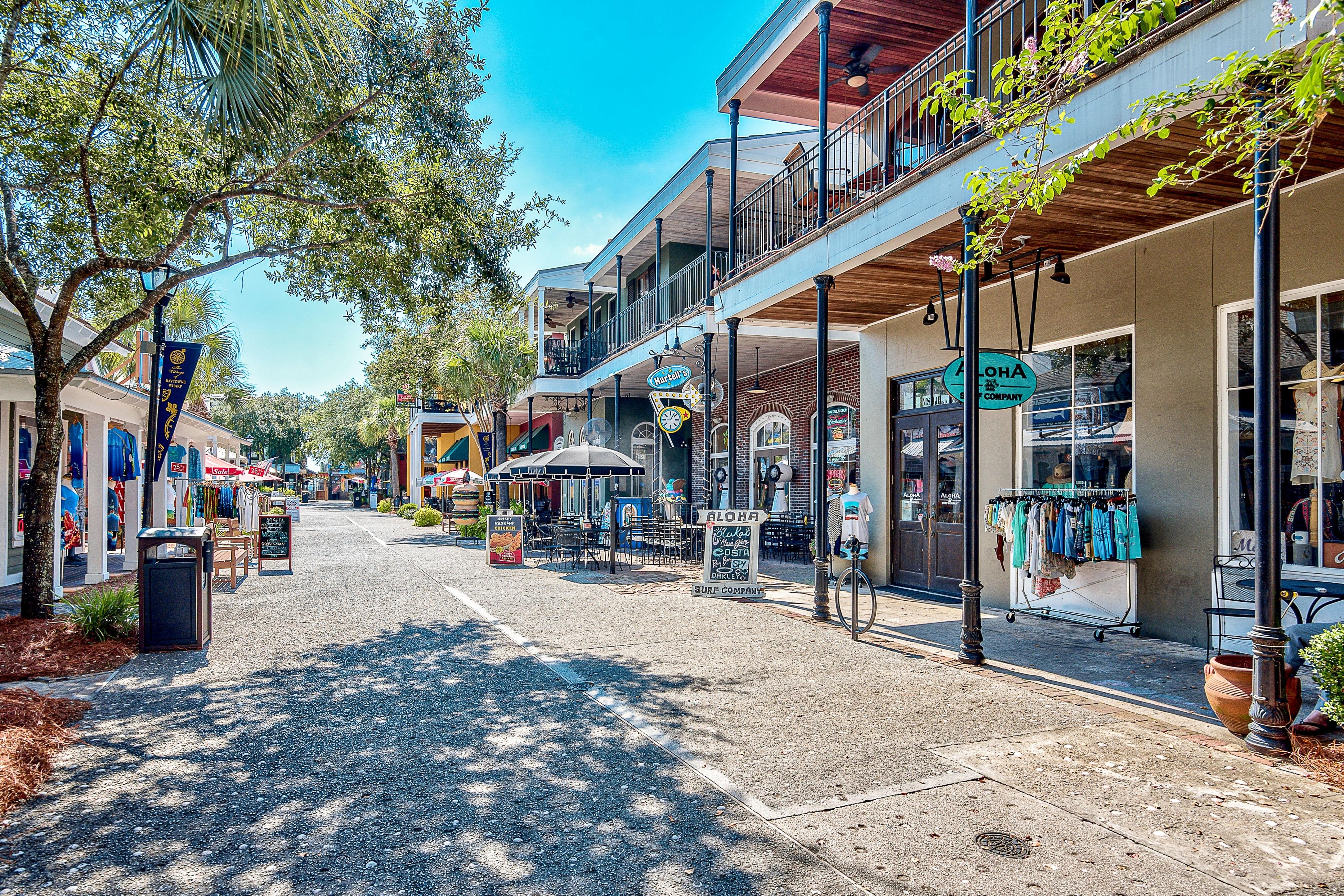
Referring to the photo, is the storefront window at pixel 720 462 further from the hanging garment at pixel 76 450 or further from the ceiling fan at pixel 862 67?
the hanging garment at pixel 76 450

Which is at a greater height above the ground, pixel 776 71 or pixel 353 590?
pixel 776 71

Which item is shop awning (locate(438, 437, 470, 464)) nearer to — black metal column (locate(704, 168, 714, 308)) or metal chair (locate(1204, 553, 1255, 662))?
black metal column (locate(704, 168, 714, 308))

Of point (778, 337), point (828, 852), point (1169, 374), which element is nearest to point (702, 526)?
point (778, 337)

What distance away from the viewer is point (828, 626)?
348 inches

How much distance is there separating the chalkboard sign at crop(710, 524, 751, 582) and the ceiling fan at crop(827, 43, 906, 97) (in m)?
6.59

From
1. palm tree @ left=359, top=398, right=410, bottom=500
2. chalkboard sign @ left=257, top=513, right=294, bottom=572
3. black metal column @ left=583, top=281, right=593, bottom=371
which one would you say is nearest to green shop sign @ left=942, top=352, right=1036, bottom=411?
chalkboard sign @ left=257, top=513, right=294, bottom=572

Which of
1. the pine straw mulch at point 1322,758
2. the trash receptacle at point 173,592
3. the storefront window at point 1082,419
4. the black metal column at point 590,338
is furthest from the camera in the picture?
the black metal column at point 590,338

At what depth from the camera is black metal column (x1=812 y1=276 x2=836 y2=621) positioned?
918cm

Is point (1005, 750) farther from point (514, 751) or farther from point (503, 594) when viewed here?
point (503, 594)

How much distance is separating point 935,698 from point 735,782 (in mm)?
2335

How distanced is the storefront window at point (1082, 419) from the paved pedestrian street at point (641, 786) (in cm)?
318

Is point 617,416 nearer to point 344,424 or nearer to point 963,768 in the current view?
point 963,768

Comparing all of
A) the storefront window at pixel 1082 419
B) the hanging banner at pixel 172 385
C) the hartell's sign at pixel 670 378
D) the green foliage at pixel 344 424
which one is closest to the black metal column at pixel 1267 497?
the storefront window at pixel 1082 419

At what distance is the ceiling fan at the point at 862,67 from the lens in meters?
11.0
